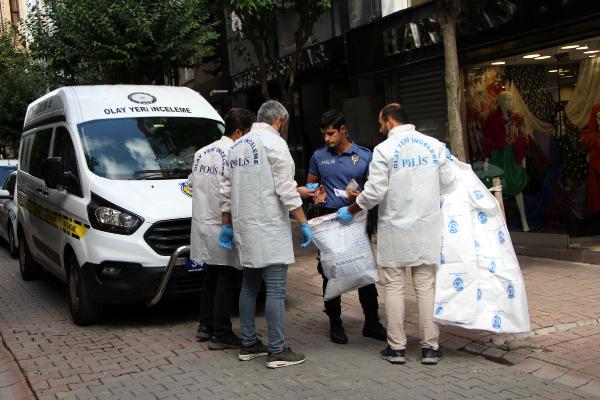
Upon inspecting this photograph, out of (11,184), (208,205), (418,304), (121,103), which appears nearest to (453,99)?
(418,304)

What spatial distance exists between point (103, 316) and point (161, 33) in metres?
7.56

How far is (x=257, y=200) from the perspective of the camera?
500cm

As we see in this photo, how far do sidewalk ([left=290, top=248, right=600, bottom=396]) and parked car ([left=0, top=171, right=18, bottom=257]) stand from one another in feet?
22.1

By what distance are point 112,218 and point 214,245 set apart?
1244mm

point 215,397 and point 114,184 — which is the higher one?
point 114,184

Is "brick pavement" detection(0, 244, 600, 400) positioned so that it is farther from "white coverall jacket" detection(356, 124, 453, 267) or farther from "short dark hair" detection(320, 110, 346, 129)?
"short dark hair" detection(320, 110, 346, 129)

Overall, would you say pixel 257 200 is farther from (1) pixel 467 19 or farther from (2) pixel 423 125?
(2) pixel 423 125

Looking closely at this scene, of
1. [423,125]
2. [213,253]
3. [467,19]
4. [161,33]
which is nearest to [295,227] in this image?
[423,125]

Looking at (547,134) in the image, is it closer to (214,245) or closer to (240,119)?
(240,119)

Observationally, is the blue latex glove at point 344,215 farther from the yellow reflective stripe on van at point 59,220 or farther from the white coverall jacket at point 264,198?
the yellow reflective stripe on van at point 59,220

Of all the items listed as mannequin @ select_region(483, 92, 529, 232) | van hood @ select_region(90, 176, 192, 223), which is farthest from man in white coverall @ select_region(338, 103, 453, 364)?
mannequin @ select_region(483, 92, 529, 232)

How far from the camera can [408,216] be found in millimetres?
4965

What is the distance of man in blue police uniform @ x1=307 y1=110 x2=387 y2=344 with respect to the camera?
18.4ft

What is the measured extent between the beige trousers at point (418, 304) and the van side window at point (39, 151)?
4.80m
